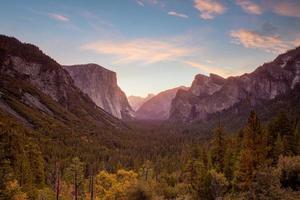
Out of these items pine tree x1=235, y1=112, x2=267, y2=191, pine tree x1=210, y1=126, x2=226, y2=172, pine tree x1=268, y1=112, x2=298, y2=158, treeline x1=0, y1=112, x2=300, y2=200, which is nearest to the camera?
treeline x1=0, y1=112, x2=300, y2=200

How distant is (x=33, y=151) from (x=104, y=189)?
32.4 metres

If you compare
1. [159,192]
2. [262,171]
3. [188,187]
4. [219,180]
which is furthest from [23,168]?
[262,171]

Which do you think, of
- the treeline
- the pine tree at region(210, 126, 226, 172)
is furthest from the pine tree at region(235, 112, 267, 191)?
the pine tree at region(210, 126, 226, 172)

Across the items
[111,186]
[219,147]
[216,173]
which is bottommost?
[111,186]

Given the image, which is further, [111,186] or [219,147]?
[111,186]

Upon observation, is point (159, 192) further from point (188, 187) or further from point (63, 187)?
point (63, 187)

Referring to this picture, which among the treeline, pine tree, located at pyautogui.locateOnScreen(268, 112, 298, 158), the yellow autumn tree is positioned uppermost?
pine tree, located at pyautogui.locateOnScreen(268, 112, 298, 158)

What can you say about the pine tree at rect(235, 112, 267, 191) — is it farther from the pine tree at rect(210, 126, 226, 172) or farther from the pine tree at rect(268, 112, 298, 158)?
the pine tree at rect(210, 126, 226, 172)

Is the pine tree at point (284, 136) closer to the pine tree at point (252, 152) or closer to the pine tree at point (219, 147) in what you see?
the pine tree at point (219, 147)

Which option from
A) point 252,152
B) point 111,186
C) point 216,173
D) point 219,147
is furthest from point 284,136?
point 111,186

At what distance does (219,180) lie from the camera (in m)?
59.7

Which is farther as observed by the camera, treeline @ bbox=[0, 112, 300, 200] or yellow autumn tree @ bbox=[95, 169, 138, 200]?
yellow autumn tree @ bbox=[95, 169, 138, 200]

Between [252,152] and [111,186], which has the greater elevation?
[252,152]

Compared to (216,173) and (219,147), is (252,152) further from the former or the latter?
(219,147)
